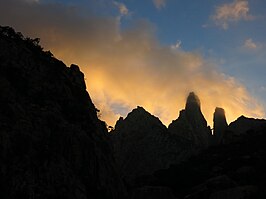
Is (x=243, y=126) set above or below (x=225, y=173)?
above

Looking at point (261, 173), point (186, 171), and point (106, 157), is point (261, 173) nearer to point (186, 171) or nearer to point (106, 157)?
point (186, 171)

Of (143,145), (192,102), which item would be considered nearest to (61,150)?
(143,145)

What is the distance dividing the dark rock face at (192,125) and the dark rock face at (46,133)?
238 ft

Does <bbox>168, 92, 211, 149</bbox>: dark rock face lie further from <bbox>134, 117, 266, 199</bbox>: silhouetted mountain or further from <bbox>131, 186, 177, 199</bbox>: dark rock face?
<bbox>131, 186, 177, 199</bbox>: dark rock face

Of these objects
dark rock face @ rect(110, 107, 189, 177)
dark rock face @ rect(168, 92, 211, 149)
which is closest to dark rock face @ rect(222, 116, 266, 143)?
dark rock face @ rect(110, 107, 189, 177)

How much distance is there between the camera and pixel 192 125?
127m

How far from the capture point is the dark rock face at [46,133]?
31.4m

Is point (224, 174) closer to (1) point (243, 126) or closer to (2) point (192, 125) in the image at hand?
(1) point (243, 126)

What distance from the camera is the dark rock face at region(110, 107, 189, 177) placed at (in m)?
95.2

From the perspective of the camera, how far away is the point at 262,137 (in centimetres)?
8231

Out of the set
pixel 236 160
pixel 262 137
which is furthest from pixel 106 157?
pixel 262 137

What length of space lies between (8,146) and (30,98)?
334 inches

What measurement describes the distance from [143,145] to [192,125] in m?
31.6

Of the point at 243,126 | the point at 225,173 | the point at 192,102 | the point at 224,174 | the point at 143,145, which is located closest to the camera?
the point at 224,174
